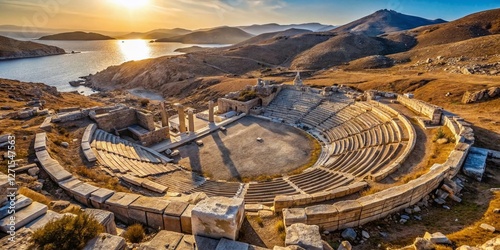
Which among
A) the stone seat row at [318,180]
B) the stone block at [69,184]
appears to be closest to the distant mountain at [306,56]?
the stone seat row at [318,180]

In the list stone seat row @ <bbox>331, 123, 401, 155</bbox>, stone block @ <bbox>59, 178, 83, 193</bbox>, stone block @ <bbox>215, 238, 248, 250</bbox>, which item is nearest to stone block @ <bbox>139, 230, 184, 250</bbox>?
stone block @ <bbox>215, 238, 248, 250</bbox>

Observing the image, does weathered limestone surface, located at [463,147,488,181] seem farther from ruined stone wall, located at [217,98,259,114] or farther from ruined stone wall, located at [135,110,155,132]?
ruined stone wall, located at [135,110,155,132]

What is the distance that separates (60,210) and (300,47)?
9744 cm

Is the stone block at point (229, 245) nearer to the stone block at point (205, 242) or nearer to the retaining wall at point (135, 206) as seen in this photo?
the stone block at point (205, 242)

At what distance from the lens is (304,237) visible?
18.8ft

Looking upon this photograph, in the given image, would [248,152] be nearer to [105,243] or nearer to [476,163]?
[476,163]

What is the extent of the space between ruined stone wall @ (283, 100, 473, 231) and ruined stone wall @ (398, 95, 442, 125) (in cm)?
954

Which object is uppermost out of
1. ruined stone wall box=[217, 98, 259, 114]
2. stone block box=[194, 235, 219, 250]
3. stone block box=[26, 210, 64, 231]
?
stone block box=[26, 210, 64, 231]

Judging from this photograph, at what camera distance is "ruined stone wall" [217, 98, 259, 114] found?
97.2 feet

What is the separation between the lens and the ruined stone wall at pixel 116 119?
19.6 meters

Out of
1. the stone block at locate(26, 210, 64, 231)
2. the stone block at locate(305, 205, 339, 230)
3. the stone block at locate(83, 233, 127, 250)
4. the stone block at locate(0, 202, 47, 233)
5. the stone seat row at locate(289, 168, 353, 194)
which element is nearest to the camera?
the stone block at locate(83, 233, 127, 250)

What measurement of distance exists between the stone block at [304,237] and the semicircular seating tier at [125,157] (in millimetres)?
10169

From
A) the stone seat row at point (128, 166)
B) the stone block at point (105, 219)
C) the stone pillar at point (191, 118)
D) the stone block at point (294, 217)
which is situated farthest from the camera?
the stone pillar at point (191, 118)

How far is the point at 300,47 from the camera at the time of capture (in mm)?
95688
